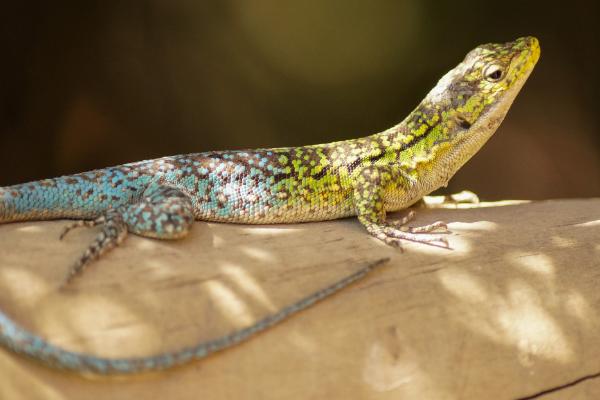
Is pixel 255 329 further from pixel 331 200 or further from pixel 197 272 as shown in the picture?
pixel 331 200

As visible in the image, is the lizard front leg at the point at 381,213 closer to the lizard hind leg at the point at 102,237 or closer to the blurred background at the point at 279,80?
the lizard hind leg at the point at 102,237

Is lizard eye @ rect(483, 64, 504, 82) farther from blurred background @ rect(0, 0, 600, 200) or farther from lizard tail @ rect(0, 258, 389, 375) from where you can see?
blurred background @ rect(0, 0, 600, 200)

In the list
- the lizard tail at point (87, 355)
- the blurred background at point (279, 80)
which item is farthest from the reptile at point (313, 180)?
the blurred background at point (279, 80)

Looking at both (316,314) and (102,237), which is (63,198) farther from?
(316,314)

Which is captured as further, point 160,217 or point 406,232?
point 406,232

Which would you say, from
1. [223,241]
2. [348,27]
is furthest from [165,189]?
[348,27]

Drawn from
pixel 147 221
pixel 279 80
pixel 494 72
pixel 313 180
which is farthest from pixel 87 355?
pixel 279 80
